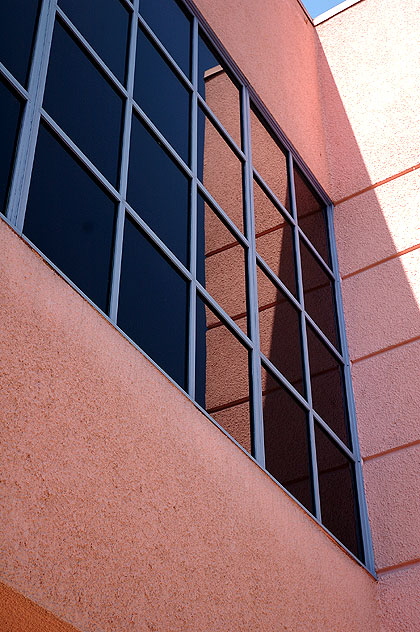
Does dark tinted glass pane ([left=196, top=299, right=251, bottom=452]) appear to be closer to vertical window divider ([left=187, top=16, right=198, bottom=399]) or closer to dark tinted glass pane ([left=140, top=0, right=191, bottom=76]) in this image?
vertical window divider ([left=187, top=16, right=198, bottom=399])

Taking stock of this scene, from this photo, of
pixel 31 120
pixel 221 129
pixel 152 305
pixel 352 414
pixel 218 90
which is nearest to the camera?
pixel 31 120

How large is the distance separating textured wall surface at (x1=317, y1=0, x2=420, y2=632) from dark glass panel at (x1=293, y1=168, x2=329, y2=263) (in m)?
0.12

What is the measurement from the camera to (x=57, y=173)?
3.54 metres

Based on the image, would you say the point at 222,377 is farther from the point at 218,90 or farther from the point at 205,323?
the point at 218,90

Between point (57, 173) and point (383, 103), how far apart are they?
12.8 ft

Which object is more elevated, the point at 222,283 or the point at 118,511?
the point at 118,511

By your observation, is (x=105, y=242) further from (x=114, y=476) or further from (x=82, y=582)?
(x=82, y=582)

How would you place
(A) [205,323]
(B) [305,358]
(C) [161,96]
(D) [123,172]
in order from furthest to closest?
(B) [305,358] → (C) [161,96] → (A) [205,323] → (D) [123,172]

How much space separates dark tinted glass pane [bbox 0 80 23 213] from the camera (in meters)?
3.21

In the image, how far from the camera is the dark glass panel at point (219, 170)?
4.93 meters

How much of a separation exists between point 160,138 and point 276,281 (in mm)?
1159

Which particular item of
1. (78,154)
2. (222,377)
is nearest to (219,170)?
(222,377)

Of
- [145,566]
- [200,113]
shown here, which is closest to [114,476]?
[145,566]

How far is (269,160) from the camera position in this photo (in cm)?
589
